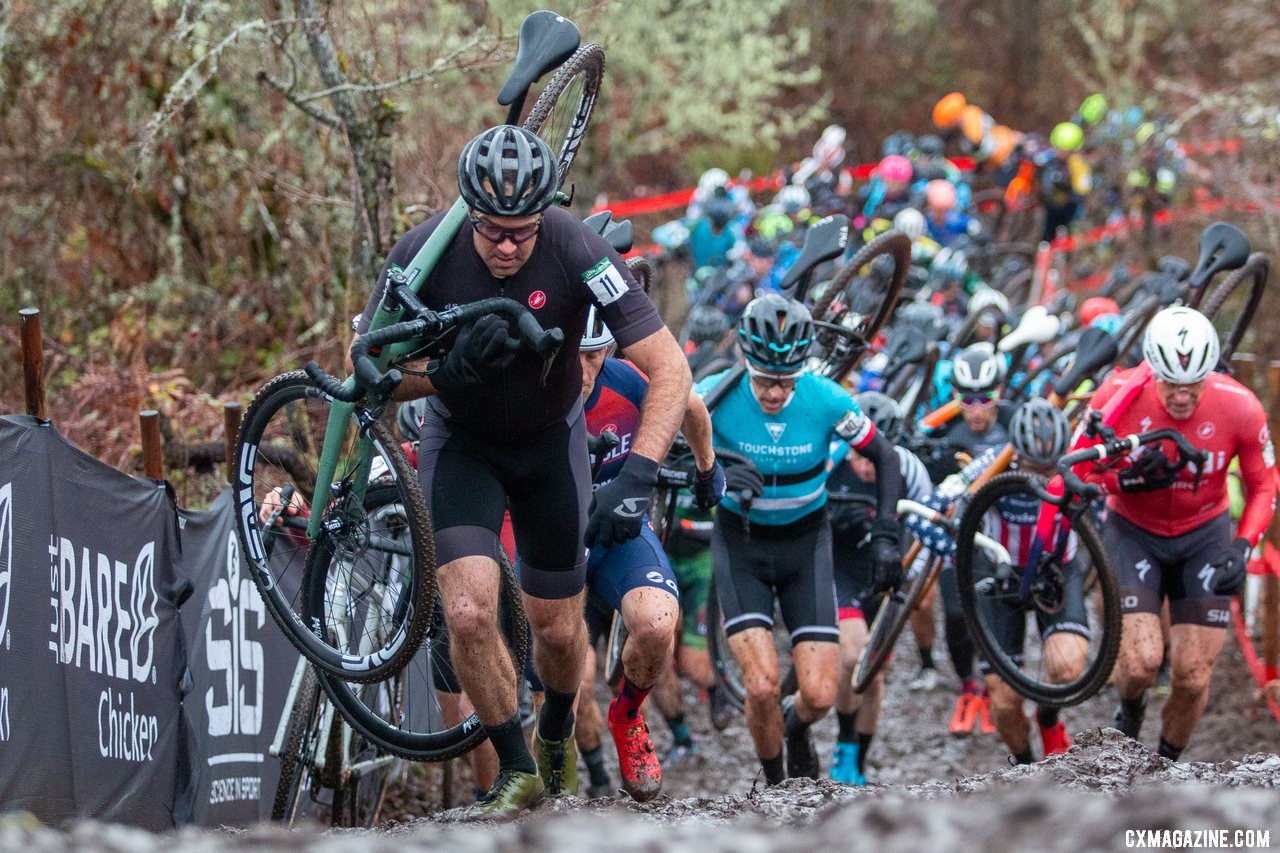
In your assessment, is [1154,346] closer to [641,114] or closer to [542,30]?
[542,30]

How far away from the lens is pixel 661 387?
5328 millimetres

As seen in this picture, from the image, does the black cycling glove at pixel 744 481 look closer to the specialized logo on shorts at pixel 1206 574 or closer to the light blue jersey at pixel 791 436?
the light blue jersey at pixel 791 436

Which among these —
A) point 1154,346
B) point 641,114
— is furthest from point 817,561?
point 641,114

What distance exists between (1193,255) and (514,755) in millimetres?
17897

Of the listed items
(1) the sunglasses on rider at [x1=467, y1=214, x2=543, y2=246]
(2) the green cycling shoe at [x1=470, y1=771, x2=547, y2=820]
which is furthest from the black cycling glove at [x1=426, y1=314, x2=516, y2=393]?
(2) the green cycling shoe at [x1=470, y1=771, x2=547, y2=820]

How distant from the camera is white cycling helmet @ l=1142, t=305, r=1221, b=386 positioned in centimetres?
768

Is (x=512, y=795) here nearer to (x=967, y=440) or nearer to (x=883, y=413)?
(x=883, y=413)

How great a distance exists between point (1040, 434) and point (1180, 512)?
0.88 m

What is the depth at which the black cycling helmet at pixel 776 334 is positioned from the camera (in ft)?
24.8

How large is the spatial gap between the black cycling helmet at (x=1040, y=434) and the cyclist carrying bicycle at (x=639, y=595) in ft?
6.52

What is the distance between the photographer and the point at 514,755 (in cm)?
544

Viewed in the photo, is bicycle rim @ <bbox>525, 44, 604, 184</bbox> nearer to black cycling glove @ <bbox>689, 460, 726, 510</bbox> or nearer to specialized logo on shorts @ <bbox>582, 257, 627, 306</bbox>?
specialized logo on shorts @ <bbox>582, 257, 627, 306</bbox>

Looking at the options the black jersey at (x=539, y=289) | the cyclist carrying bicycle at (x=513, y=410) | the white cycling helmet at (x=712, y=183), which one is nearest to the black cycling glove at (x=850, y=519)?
the cyclist carrying bicycle at (x=513, y=410)

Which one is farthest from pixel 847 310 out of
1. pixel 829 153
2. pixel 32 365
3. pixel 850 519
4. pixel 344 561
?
pixel 829 153
